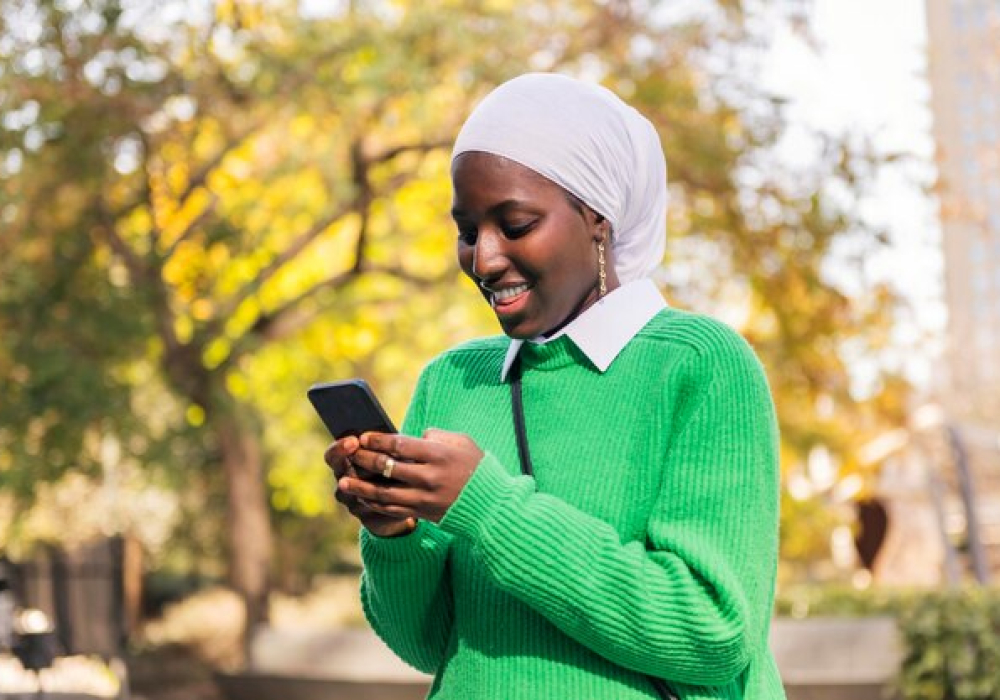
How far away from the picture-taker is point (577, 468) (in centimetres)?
199

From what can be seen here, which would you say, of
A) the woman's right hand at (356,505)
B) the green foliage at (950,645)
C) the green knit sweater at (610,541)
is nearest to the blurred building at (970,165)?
the green foliage at (950,645)

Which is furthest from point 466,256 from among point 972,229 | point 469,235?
point 972,229

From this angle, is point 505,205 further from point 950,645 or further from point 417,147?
point 417,147

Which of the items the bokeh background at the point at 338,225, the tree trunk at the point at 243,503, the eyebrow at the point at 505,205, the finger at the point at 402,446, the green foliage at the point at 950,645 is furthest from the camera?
the tree trunk at the point at 243,503

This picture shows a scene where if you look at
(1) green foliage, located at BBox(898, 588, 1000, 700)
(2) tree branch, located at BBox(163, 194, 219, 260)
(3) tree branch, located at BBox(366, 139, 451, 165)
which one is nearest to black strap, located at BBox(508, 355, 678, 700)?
(1) green foliage, located at BBox(898, 588, 1000, 700)

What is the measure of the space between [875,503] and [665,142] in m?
3.95

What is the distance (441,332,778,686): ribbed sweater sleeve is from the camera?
184cm

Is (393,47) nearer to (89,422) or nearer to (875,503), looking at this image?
(89,422)

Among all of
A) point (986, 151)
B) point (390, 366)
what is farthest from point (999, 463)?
point (986, 151)

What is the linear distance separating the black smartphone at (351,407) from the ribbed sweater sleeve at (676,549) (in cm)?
12

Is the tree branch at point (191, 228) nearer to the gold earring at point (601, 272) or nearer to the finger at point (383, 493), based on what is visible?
the gold earring at point (601, 272)

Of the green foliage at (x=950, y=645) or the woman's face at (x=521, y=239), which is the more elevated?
the woman's face at (x=521, y=239)

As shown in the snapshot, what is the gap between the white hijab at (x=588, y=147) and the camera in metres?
1.97

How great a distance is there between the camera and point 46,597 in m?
10.6
